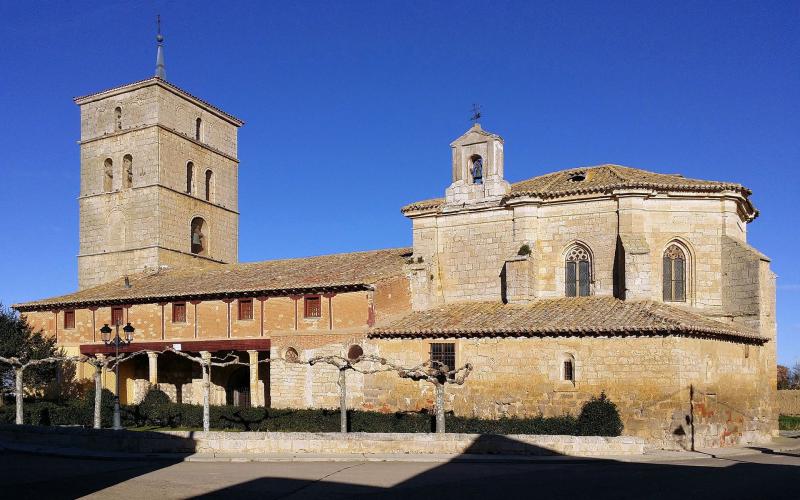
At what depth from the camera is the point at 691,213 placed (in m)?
29.5

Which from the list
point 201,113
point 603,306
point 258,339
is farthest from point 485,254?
point 201,113

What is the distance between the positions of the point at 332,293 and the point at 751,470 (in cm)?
1707

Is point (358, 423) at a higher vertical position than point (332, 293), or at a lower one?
lower

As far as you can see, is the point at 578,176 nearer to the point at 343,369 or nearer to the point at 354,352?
the point at 354,352

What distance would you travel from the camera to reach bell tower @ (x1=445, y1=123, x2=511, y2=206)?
32250mm

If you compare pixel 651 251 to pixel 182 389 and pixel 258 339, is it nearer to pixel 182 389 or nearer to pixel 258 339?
pixel 258 339

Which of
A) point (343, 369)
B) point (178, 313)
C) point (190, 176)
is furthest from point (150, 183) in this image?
point (343, 369)

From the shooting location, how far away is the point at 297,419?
28047 millimetres

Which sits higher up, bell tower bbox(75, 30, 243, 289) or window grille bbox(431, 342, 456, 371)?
bell tower bbox(75, 30, 243, 289)

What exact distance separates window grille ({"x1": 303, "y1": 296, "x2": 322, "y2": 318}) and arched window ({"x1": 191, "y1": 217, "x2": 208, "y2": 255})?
16.3 m

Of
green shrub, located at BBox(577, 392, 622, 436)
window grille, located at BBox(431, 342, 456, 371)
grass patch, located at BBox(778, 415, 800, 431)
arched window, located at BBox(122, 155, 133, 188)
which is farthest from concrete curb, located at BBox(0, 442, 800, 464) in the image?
arched window, located at BBox(122, 155, 133, 188)

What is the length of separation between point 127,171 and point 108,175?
1528 mm

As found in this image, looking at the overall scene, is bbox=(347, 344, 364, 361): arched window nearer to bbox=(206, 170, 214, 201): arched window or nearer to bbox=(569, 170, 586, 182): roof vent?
bbox=(569, 170, 586, 182): roof vent

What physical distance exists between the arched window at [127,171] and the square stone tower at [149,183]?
6 centimetres
